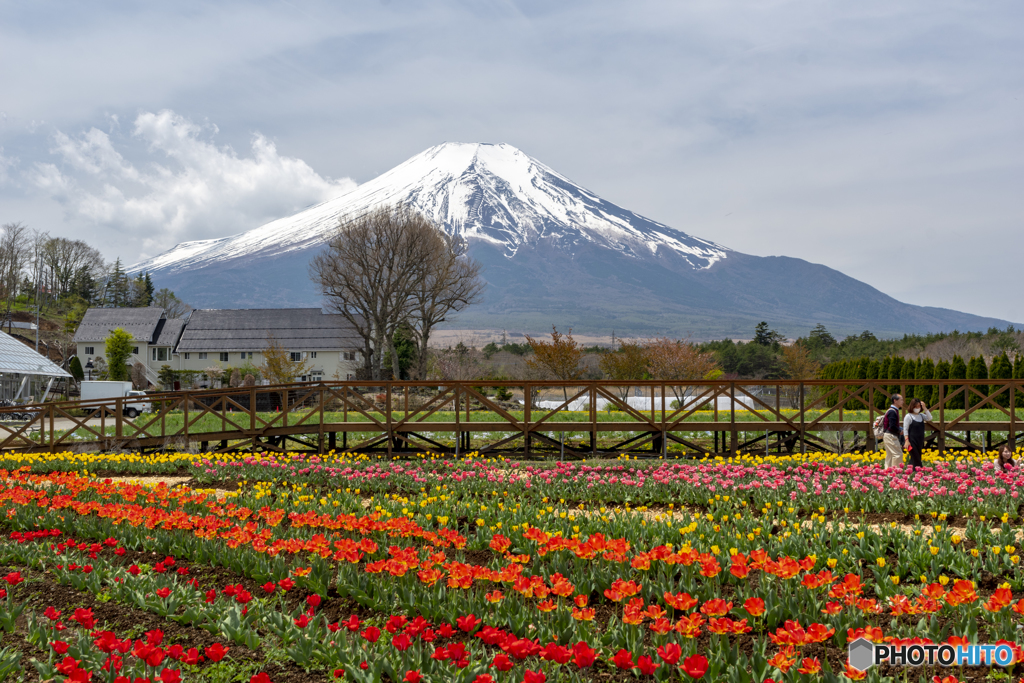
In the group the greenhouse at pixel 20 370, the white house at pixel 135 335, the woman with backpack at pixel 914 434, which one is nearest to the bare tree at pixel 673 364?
the woman with backpack at pixel 914 434

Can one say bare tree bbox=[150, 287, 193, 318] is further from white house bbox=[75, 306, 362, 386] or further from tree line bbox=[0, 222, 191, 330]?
white house bbox=[75, 306, 362, 386]

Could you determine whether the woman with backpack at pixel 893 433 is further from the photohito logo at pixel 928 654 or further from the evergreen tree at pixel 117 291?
the evergreen tree at pixel 117 291

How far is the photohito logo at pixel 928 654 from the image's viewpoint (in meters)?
3.68

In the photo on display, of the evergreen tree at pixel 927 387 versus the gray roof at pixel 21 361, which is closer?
the evergreen tree at pixel 927 387

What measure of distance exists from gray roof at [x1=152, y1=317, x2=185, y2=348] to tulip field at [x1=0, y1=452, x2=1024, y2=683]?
60595 mm

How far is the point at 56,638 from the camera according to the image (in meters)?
4.07

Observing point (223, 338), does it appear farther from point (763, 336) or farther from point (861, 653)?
point (861, 653)

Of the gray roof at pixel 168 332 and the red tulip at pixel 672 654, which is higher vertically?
the gray roof at pixel 168 332

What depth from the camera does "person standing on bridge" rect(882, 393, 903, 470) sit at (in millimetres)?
10695

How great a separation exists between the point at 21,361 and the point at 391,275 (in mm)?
21199

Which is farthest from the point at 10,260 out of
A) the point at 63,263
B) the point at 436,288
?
the point at 436,288

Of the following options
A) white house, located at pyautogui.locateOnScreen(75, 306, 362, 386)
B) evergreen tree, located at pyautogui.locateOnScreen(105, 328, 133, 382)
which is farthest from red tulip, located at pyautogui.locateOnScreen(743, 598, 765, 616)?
white house, located at pyautogui.locateOnScreen(75, 306, 362, 386)

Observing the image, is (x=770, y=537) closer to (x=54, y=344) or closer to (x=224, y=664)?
(x=224, y=664)

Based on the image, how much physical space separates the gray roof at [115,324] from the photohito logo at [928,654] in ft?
223
